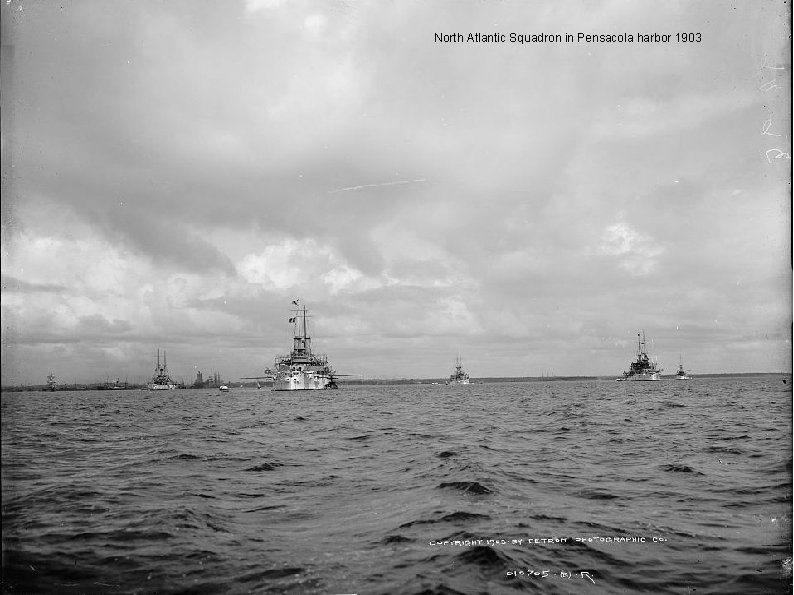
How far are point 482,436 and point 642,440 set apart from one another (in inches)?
262

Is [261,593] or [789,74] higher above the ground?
[789,74]

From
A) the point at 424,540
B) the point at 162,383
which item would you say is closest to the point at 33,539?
the point at 424,540

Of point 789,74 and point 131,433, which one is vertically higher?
point 789,74

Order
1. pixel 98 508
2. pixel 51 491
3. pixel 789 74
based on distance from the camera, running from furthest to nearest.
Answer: pixel 51 491
pixel 98 508
pixel 789 74

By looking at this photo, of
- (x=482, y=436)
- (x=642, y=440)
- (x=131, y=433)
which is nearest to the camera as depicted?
(x=642, y=440)

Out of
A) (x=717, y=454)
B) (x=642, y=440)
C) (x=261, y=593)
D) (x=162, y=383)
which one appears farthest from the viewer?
(x=162, y=383)

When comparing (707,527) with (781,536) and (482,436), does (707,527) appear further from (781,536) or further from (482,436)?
(482,436)

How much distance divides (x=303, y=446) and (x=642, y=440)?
1394cm

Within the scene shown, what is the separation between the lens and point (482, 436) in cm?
2397

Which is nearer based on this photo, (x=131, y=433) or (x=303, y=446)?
(x=303, y=446)

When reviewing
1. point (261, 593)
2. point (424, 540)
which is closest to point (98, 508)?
point (261, 593)

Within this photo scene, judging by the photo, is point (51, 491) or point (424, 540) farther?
point (51, 491)

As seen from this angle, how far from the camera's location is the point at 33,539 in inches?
342

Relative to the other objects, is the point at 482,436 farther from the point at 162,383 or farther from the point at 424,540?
the point at 162,383
